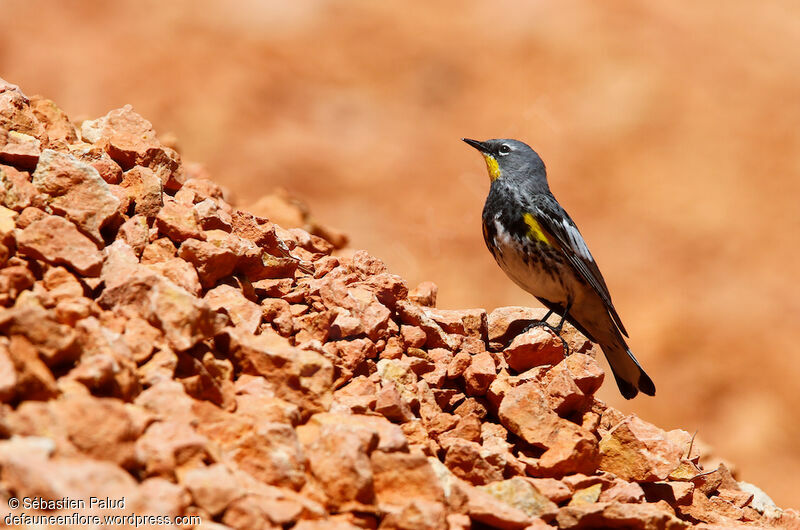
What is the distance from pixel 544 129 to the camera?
21062 mm

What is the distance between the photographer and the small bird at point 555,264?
23.9ft

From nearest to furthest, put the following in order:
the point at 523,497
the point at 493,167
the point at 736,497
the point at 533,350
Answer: the point at 523,497 < the point at 533,350 < the point at 736,497 < the point at 493,167

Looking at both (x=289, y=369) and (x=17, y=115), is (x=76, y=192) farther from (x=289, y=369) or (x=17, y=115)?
(x=289, y=369)

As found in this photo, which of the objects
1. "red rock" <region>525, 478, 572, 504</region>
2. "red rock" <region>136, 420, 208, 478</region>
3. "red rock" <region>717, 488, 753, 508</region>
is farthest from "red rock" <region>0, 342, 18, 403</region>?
"red rock" <region>717, 488, 753, 508</region>

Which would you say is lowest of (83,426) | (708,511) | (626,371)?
(83,426)

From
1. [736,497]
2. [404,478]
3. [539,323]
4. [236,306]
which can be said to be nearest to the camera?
[404,478]

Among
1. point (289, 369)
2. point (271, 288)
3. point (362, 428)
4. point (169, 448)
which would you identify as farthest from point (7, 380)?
point (271, 288)

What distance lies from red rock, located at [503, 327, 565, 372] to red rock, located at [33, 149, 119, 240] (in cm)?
246

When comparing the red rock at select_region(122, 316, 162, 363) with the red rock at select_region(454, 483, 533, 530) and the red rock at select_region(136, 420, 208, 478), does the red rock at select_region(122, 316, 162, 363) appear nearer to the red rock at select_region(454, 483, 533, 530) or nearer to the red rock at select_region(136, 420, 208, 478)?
the red rock at select_region(136, 420, 208, 478)

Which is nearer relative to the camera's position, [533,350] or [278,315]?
[278,315]

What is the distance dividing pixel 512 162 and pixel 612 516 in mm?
4100

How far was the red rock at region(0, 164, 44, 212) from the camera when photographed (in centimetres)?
460

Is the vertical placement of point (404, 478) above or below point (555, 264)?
below

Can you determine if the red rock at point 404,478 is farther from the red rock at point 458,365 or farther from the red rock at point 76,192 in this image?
the red rock at point 76,192
